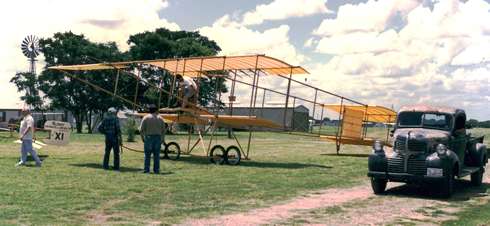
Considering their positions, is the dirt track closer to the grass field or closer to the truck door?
the grass field

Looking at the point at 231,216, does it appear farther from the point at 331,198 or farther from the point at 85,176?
the point at 85,176

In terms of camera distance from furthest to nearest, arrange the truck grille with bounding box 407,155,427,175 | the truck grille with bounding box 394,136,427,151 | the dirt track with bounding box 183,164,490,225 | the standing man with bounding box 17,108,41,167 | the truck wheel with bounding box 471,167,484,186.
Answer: the standing man with bounding box 17,108,41,167 → the truck wheel with bounding box 471,167,484,186 → the truck grille with bounding box 394,136,427,151 → the truck grille with bounding box 407,155,427,175 → the dirt track with bounding box 183,164,490,225

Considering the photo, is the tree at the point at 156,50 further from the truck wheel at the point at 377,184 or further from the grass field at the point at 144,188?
the truck wheel at the point at 377,184

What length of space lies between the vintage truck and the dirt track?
0.47 metres

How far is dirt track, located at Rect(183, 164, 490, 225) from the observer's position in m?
9.05

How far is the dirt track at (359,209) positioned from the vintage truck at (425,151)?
475 millimetres

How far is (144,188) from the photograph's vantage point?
12375 millimetres

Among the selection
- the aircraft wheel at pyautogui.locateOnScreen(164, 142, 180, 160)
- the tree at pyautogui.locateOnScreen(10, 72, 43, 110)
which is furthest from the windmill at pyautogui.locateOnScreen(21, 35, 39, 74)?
the aircraft wheel at pyautogui.locateOnScreen(164, 142, 180, 160)

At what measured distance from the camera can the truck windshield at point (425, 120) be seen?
1378cm

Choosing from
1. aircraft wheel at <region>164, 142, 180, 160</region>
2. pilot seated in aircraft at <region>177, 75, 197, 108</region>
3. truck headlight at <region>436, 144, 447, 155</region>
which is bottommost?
aircraft wheel at <region>164, 142, 180, 160</region>

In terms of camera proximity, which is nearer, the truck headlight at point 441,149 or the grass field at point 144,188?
the grass field at point 144,188

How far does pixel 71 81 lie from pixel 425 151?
50.4 m

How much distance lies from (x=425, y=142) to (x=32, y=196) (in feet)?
28.5

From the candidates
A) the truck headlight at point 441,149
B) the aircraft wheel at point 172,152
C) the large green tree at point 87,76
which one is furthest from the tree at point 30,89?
the truck headlight at point 441,149
